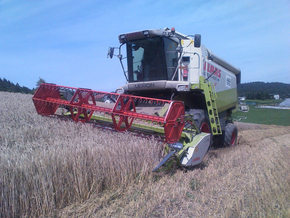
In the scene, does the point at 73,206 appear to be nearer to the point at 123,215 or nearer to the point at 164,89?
the point at 123,215

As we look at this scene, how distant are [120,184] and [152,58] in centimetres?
300

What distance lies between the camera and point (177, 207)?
2416 mm

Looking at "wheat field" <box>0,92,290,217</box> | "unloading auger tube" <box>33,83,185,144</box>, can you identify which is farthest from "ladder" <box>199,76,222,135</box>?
"wheat field" <box>0,92,290,217</box>

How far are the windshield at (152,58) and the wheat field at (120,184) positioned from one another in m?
1.83

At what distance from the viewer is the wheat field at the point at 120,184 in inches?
83.4

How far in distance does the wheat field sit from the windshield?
1829 mm

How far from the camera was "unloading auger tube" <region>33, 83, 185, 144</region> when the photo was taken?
3.43m

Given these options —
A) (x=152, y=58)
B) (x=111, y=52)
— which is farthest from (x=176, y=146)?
(x=111, y=52)

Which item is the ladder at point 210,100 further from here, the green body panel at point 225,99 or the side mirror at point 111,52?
the side mirror at point 111,52

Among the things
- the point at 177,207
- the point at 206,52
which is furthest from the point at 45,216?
the point at 206,52

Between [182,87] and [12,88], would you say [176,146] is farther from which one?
[12,88]

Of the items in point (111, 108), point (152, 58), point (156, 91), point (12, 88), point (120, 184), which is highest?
point (12, 88)

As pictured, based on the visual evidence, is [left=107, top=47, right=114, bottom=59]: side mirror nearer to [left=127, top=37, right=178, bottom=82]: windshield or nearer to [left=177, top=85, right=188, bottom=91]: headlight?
[left=127, top=37, right=178, bottom=82]: windshield

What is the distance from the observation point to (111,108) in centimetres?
400
